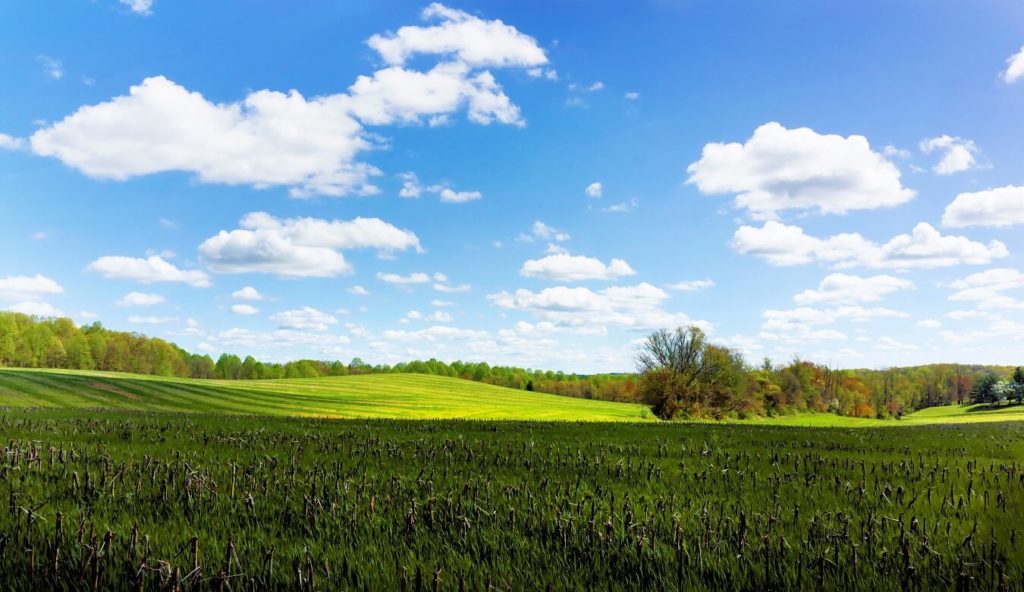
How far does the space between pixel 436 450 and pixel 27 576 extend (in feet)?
24.2

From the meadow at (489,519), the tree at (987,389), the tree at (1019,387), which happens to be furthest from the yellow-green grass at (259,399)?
the tree at (987,389)

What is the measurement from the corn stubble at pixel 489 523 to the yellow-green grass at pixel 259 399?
1264 inches

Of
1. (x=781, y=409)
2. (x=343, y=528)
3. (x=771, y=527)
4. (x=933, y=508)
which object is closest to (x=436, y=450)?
(x=343, y=528)

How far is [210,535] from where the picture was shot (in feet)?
16.4

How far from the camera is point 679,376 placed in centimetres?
6106

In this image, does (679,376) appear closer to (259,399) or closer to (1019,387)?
(259,399)

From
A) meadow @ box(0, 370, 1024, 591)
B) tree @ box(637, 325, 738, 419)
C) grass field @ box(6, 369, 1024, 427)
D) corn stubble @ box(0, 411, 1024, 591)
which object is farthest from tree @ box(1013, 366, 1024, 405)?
corn stubble @ box(0, 411, 1024, 591)

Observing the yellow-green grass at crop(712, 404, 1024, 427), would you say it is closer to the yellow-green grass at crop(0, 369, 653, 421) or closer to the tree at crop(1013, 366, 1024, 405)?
the tree at crop(1013, 366, 1024, 405)

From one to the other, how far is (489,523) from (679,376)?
58.6 m

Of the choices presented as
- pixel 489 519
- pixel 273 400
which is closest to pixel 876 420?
pixel 273 400

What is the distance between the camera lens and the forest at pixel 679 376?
64.8m

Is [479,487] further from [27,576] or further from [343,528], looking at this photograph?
[27,576]

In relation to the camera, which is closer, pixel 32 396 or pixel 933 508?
pixel 933 508

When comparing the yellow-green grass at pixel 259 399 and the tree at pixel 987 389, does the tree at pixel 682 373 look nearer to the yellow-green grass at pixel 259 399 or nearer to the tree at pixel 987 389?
the yellow-green grass at pixel 259 399
